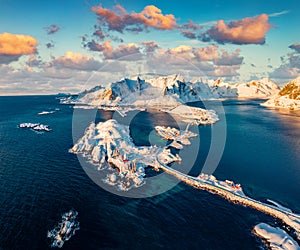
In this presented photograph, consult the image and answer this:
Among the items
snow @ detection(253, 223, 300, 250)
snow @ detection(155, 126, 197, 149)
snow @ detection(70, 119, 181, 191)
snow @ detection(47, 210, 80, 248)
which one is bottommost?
snow @ detection(155, 126, 197, 149)

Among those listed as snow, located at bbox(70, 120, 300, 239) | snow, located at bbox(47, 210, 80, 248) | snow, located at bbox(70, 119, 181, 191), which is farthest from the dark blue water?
snow, located at bbox(70, 119, 181, 191)

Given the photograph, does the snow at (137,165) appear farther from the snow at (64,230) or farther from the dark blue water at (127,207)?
the snow at (64,230)

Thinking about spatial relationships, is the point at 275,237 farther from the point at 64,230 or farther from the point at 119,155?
the point at 119,155

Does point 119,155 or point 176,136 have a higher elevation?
point 119,155

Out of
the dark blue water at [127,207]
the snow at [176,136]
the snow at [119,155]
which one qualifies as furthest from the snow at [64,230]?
the snow at [176,136]

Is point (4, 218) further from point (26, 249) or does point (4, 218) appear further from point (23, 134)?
point (23, 134)

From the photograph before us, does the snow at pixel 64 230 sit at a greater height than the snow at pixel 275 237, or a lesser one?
lesser

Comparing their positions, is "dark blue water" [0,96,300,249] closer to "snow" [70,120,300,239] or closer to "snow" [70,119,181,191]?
"snow" [70,120,300,239]

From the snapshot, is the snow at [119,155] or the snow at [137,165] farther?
the snow at [119,155]

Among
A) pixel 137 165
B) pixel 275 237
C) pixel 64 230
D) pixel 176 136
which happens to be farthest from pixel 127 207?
pixel 176 136
